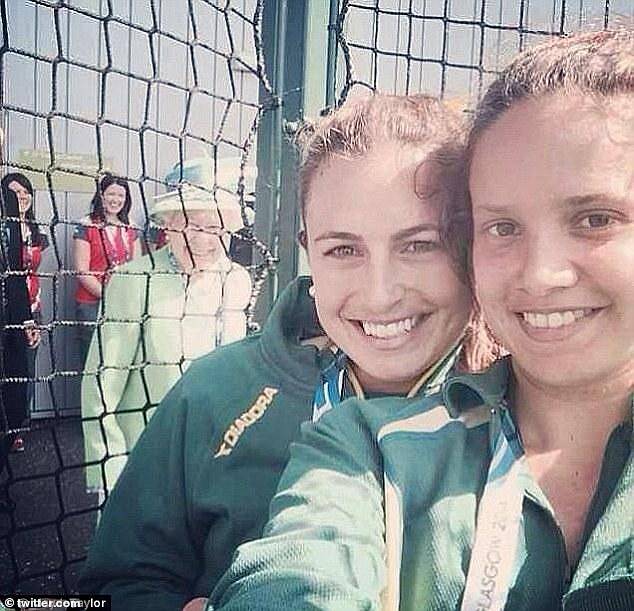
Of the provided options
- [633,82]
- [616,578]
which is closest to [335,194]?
[633,82]

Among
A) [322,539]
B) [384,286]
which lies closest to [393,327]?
[384,286]

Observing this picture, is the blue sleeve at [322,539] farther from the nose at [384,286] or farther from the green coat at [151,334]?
the green coat at [151,334]

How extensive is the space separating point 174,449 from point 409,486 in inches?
12.5

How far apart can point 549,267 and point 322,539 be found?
0.25 meters

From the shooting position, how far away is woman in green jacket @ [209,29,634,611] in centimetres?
55

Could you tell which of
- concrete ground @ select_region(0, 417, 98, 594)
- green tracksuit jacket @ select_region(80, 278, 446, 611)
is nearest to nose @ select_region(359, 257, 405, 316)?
green tracksuit jacket @ select_region(80, 278, 446, 611)

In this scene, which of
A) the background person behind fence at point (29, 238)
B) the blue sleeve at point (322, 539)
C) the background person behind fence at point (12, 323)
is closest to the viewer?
the blue sleeve at point (322, 539)

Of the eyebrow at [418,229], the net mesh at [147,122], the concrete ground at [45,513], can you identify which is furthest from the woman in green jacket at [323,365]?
the concrete ground at [45,513]

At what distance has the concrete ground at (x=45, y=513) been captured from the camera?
173cm

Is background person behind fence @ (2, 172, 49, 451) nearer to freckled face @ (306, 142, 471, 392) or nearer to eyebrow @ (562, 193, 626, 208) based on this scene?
freckled face @ (306, 142, 471, 392)

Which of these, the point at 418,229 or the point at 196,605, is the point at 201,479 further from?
the point at 418,229

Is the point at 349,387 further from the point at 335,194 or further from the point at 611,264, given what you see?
the point at 611,264

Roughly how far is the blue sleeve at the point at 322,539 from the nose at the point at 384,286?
0.18 m

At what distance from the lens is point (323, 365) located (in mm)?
871
